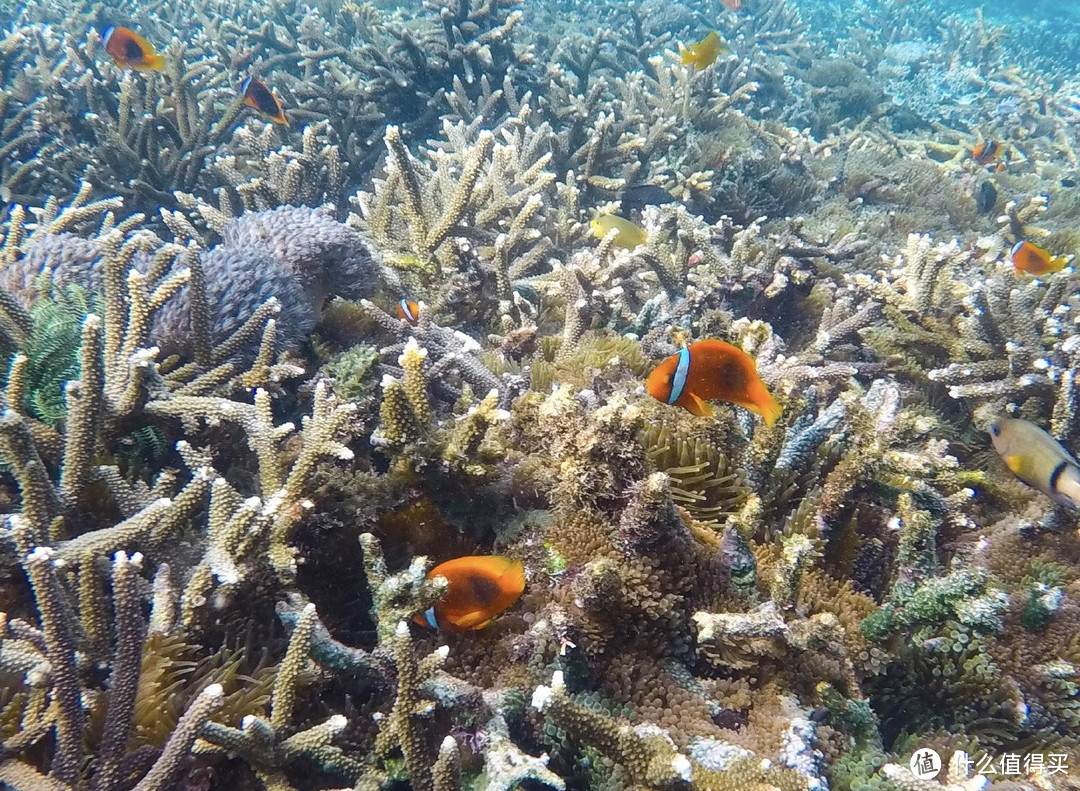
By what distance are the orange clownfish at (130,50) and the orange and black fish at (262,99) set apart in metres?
0.95

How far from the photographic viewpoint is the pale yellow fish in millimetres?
2650

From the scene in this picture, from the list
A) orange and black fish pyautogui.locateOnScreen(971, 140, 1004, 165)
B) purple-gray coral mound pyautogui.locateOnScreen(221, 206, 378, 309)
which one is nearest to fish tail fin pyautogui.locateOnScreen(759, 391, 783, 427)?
purple-gray coral mound pyautogui.locateOnScreen(221, 206, 378, 309)

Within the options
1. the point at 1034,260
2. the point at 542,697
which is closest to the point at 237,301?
the point at 542,697

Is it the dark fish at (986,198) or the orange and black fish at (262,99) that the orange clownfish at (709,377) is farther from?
the dark fish at (986,198)

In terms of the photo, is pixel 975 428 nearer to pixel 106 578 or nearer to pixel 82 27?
pixel 106 578

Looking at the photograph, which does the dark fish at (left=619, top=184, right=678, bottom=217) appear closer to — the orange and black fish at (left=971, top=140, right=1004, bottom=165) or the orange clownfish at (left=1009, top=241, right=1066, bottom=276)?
the orange clownfish at (left=1009, top=241, right=1066, bottom=276)

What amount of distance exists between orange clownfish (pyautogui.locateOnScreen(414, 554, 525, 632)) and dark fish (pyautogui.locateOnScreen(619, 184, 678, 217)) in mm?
4739

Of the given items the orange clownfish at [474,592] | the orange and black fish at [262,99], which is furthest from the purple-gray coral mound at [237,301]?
the orange and black fish at [262,99]

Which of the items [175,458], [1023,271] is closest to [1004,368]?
[1023,271]

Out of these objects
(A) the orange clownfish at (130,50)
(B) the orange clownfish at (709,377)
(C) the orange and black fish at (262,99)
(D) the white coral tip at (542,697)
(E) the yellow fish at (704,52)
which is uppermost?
(E) the yellow fish at (704,52)

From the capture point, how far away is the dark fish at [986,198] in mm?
6273

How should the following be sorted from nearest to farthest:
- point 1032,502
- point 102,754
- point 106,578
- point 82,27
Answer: point 102,754 < point 106,578 < point 1032,502 < point 82,27

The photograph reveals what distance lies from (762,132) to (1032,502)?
226 inches

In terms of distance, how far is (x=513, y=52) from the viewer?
7.20 m
